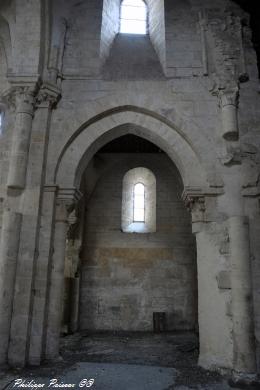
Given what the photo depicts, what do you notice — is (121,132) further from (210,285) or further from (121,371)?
(121,371)

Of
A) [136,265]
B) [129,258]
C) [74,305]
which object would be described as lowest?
[74,305]

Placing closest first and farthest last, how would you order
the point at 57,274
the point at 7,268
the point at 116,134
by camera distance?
the point at 7,268 → the point at 57,274 → the point at 116,134

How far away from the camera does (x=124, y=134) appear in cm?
736

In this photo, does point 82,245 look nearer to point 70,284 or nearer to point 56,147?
point 70,284

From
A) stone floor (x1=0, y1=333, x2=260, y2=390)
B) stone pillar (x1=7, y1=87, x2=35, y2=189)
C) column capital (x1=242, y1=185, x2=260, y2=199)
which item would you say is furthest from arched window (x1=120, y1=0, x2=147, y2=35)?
stone floor (x1=0, y1=333, x2=260, y2=390)

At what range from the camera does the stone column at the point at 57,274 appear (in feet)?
18.3

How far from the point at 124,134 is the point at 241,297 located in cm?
416

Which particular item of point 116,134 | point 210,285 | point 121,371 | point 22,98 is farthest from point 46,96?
point 121,371

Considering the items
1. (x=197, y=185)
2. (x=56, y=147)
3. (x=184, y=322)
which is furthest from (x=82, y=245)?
(x=197, y=185)

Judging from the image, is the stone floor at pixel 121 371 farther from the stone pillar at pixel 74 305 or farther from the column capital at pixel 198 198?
the column capital at pixel 198 198

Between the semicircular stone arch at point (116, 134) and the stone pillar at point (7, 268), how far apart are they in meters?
1.14

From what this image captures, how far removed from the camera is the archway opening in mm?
9977

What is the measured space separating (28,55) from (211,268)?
217 inches

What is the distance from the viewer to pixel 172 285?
10305mm
